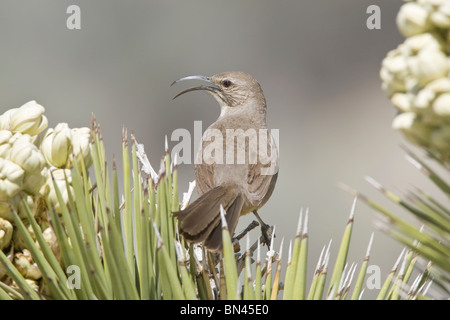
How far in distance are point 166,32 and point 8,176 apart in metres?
7.02

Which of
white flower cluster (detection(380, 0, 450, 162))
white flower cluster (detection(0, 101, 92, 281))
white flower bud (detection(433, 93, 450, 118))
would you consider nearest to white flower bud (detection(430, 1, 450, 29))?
white flower cluster (detection(380, 0, 450, 162))

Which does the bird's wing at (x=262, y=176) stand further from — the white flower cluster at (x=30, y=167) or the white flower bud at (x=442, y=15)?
the white flower bud at (x=442, y=15)

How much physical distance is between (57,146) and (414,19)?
3.05 ft

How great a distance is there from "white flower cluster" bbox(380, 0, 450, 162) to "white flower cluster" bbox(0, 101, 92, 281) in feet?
2.35

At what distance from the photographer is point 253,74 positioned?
25.4 feet

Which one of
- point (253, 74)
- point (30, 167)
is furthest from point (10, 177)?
point (253, 74)

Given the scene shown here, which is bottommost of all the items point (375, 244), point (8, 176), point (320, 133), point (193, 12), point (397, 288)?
point (375, 244)

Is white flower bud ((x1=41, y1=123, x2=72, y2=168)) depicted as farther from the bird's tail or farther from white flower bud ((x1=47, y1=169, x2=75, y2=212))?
the bird's tail

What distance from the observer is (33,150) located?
144 centimetres

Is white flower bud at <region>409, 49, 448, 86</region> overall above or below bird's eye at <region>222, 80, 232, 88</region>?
above

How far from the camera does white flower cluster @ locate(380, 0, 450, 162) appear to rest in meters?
0.92

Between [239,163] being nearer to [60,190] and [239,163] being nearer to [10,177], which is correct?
[60,190]
